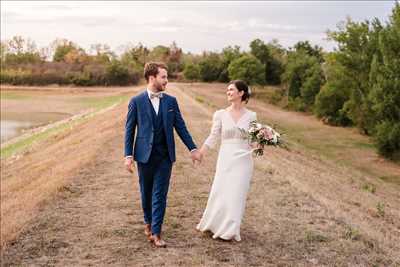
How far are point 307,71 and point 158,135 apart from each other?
6641cm

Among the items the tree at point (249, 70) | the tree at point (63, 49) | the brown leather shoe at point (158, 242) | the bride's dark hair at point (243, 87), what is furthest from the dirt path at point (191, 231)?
the tree at point (63, 49)

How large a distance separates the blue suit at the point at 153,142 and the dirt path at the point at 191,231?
85 centimetres

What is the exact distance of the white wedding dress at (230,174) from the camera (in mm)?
7254

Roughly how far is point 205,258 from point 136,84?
10057cm

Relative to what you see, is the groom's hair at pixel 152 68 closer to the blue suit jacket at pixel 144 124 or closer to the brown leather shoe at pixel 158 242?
the blue suit jacket at pixel 144 124

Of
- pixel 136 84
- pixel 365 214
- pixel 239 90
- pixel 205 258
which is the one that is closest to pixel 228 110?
pixel 239 90

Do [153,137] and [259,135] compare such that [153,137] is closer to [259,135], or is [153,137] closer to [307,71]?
[259,135]

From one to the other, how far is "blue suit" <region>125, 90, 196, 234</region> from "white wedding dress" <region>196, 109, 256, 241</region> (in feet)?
2.19

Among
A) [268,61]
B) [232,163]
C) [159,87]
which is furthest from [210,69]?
[159,87]

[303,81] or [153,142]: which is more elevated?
[153,142]

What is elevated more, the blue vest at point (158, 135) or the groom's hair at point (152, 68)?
the groom's hair at point (152, 68)

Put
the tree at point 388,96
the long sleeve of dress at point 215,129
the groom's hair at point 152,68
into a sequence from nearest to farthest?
1. the groom's hair at point 152,68
2. the long sleeve of dress at point 215,129
3. the tree at point 388,96

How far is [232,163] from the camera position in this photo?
23.9 feet

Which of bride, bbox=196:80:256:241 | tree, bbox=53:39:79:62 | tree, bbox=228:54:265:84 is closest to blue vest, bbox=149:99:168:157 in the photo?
bride, bbox=196:80:256:241
